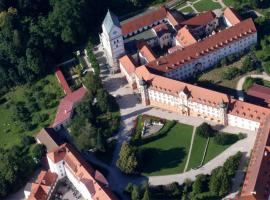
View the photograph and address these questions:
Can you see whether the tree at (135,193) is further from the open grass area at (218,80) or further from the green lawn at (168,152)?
the open grass area at (218,80)

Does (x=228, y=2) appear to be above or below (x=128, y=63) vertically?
above

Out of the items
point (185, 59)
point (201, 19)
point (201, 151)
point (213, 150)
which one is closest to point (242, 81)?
point (185, 59)

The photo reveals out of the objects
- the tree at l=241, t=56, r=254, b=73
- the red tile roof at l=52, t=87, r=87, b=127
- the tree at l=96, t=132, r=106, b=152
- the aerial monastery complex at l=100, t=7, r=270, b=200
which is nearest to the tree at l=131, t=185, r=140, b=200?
the tree at l=96, t=132, r=106, b=152

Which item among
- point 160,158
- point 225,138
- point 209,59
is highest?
point 209,59

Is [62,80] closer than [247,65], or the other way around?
[247,65]

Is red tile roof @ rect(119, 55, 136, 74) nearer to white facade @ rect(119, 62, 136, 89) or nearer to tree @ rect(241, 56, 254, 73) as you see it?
white facade @ rect(119, 62, 136, 89)

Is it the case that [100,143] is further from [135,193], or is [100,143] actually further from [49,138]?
[135,193]

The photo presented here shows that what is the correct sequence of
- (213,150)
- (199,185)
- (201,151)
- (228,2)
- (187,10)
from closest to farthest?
(199,185) → (213,150) → (201,151) → (228,2) → (187,10)
